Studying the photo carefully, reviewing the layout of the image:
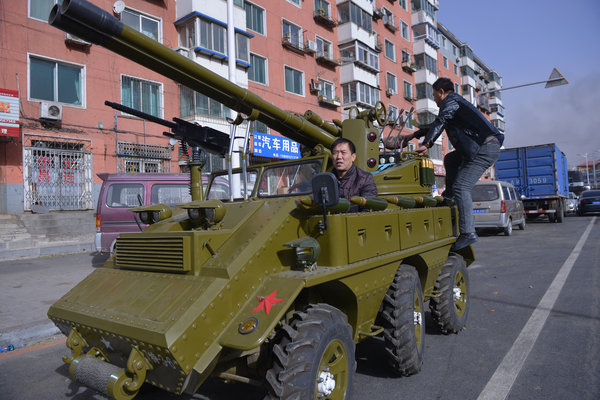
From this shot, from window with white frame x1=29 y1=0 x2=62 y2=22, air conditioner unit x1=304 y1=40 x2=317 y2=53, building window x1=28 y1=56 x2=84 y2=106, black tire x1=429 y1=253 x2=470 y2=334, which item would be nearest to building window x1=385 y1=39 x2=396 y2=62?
air conditioner unit x1=304 y1=40 x2=317 y2=53

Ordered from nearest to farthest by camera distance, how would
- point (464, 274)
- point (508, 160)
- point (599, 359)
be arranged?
1. point (599, 359)
2. point (464, 274)
3. point (508, 160)

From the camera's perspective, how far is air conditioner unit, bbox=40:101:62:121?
14500mm

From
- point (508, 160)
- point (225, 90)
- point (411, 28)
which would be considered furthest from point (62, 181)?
point (411, 28)

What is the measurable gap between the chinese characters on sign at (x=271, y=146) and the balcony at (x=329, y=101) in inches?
296

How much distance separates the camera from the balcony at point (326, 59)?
86.8 feet

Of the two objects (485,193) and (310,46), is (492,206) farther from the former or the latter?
(310,46)

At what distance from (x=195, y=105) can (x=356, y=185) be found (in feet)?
51.0

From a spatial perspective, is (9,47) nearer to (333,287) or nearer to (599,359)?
(333,287)

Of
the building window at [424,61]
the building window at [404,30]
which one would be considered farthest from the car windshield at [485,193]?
the building window at [424,61]

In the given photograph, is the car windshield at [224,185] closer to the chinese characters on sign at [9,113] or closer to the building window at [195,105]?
the chinese characters on sign at [9,113]

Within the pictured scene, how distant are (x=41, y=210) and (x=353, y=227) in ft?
46.7

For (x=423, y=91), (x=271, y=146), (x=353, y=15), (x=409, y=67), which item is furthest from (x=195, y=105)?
(x=423, y=91)

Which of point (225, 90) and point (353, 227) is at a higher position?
point (225, 90)

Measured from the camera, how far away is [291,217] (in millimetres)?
3244
